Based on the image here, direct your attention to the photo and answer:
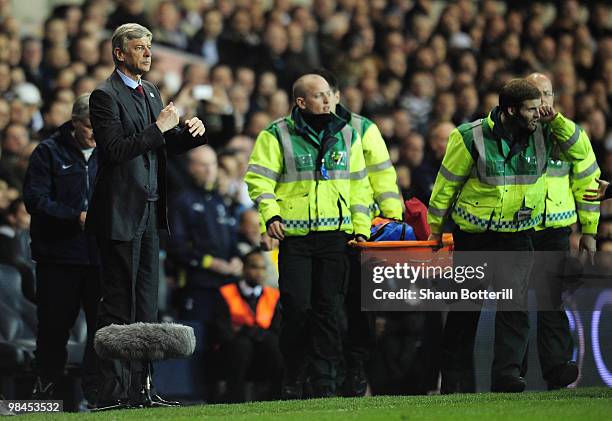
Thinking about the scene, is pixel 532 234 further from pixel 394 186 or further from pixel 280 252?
pixel 280 252

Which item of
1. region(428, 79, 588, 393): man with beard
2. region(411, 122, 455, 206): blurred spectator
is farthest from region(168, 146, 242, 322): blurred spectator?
region(428, 79, 588, 393): man with beard

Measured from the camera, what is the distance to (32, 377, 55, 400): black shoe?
9.40 metres

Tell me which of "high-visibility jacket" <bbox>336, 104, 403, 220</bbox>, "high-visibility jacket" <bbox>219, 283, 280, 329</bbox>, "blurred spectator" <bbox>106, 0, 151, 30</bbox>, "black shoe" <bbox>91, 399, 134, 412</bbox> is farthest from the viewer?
"blurred spectator" <bbox>106, 0, 151, 30</bbox>

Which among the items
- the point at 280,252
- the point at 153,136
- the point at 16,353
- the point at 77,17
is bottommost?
the point at 16,353

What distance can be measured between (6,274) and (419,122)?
22.5 ft

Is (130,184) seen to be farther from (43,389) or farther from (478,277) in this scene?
(478,277)

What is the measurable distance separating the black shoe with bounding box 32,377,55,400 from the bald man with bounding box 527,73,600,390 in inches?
133

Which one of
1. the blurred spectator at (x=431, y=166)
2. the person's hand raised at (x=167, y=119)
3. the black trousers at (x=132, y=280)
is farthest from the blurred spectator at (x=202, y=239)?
the person's hand raised at (x=167, y=119)

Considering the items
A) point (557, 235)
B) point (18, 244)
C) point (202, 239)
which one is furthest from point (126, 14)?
point (557, 235)

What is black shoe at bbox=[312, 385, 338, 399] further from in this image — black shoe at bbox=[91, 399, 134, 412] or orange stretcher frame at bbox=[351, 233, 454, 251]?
black shoe at bbox=[91, 399, 134, 412]

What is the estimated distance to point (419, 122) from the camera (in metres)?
16.4

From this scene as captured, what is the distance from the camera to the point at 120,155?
25.6 ft

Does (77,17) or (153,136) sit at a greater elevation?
(77,17)

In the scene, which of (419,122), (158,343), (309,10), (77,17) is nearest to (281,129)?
(158,343)
